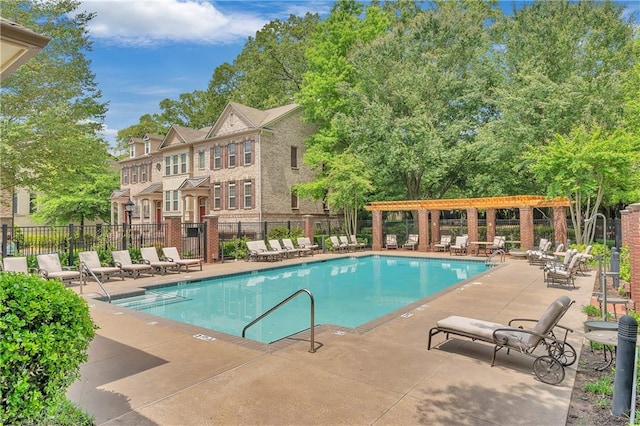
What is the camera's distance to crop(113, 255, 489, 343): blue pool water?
9.07 metres

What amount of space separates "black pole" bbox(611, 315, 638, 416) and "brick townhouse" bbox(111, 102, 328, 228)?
949 inches

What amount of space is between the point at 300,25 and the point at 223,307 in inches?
1521

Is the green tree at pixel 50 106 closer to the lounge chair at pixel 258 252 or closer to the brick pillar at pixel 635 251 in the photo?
the lounge chair at pixel 258 252

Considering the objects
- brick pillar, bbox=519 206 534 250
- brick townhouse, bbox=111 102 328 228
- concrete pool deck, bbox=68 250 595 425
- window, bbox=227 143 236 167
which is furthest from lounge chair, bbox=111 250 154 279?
brick pillar, bbox=519 206 534 250

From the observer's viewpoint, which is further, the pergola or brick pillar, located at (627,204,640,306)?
the pergola

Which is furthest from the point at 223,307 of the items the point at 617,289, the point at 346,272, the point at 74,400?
the point at 617,289

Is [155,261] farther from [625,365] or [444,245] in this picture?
[444,245]

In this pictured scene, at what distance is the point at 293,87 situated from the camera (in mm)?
40469

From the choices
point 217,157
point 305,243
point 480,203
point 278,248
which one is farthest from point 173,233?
point 480,203

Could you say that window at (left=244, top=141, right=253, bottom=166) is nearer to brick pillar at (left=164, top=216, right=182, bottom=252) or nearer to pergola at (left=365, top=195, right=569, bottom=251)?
pergola at (left=365, top=195, right=569, bottom=251)

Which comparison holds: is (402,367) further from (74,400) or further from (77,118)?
(77,118)

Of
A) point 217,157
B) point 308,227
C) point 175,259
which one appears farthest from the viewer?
point 217,157

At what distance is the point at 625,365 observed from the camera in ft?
12.5

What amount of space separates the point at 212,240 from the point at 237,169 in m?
11.2
